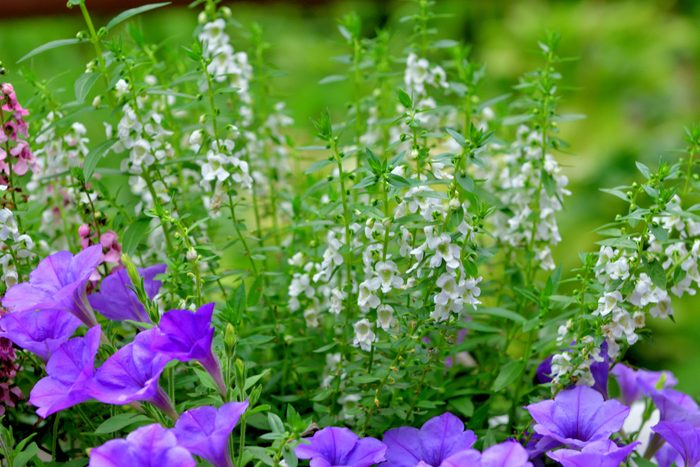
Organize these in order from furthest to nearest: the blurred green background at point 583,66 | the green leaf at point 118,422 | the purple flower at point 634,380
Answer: the blurred green background at point 583,66 < the purple flower at point 634,380 < the green leaf at point 118,422

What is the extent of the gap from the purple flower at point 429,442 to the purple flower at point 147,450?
0.23 m

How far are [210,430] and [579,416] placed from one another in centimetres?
34

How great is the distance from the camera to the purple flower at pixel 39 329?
0.81 meters

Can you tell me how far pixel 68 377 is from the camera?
30.3 inches

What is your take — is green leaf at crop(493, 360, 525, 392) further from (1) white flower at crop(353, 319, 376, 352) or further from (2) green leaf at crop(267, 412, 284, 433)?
(2) green leaf at crop(267, 412, 284, 433)

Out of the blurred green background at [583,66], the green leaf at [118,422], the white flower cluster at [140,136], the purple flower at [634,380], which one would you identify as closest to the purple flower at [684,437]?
the purple flower at [634,380]

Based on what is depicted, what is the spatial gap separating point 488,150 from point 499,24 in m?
2.51

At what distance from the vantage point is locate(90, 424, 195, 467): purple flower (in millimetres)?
674

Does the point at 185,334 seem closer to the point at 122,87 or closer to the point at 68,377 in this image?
the point at 68,377

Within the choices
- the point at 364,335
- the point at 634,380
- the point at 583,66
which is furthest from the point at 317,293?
the point at 583,66

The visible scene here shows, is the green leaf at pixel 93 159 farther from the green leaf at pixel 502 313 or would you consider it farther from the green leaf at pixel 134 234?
the green leaf at pixel 502 313

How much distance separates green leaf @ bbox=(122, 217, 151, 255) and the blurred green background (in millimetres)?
1488

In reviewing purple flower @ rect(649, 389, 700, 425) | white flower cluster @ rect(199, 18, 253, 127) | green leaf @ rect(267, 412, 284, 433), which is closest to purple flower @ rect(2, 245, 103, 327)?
green leaf @ rect(267, 412, 284, 433)

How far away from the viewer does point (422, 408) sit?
3.31 feet
